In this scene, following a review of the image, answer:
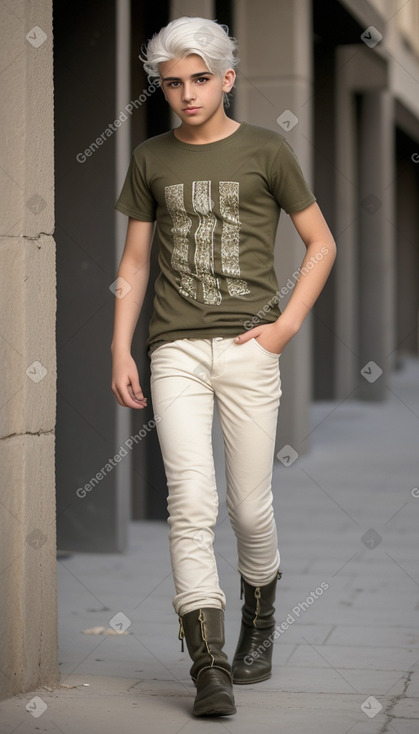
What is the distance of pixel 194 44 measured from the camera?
3490mm

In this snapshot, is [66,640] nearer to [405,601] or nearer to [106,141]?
[405,601]

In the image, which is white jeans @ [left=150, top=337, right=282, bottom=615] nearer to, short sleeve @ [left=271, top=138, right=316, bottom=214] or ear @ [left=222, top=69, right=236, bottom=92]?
short sleeve @ [left=271, top=138, right=316, bottom=214]

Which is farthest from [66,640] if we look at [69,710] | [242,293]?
[242,293]

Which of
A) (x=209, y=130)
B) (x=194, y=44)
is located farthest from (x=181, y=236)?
(x=194, y=44)

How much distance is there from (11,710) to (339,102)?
39.6 feet

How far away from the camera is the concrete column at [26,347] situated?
12.1 feet

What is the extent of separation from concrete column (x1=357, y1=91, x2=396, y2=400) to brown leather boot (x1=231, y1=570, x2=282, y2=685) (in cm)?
1154

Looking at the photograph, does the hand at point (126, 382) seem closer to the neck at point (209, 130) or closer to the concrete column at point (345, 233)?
the neck at point (209, 130)

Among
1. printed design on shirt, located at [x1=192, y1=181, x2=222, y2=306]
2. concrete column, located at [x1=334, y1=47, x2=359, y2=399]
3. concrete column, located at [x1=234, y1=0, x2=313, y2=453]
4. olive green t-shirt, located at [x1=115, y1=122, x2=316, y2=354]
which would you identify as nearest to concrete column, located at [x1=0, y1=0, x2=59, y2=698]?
olive green t-shirt, located at [x1=115, y1=122, x2=316, y2=354]

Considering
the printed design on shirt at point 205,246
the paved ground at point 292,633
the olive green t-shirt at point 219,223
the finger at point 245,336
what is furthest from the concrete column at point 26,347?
the finger at point 245,336

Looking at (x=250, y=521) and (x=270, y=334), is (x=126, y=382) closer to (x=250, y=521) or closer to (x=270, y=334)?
(x=270, y=334)

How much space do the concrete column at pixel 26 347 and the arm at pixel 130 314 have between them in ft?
0.85

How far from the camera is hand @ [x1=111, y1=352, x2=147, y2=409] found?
12.1 ft

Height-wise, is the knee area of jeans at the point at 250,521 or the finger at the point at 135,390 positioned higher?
the finger at the point at 135,390
